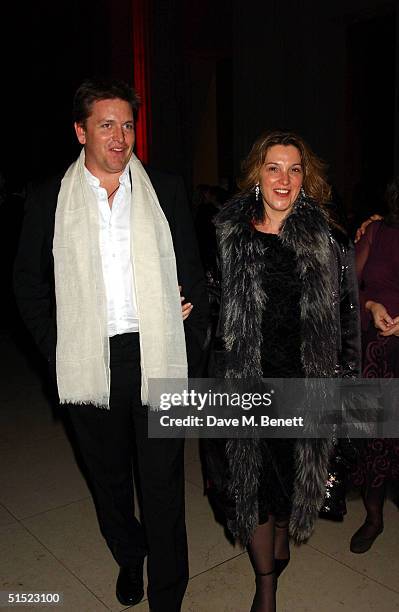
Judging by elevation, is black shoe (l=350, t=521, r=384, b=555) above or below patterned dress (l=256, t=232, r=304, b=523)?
below

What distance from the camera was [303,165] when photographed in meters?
2.16

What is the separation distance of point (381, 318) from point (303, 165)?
2.43ft

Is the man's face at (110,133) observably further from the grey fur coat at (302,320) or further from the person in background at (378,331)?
the person in background at (378,331)

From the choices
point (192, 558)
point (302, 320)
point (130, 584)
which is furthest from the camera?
point (192, 558)

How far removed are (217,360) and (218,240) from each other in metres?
0.45

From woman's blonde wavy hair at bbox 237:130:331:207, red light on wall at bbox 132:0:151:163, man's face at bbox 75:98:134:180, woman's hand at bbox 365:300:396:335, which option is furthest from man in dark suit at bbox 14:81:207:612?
red light on wall at bbox 132:0:151:163

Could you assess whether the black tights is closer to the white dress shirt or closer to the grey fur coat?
the grey fur coat

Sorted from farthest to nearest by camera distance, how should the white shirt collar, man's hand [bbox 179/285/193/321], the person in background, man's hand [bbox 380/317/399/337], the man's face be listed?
the person in background < man's hand [bbox 380/317/399/337] < man's hand [bbox 179/285/193/321] < the white shirt collar < the man's face

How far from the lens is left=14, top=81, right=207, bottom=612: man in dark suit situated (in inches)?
78.6

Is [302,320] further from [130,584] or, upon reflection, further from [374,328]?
[130,584]

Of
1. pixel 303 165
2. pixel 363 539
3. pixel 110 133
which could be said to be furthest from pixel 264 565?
pixel 110 133

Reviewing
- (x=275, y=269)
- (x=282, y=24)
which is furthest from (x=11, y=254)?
(x=275, y=269)

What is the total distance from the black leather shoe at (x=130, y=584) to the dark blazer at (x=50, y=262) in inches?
33.9

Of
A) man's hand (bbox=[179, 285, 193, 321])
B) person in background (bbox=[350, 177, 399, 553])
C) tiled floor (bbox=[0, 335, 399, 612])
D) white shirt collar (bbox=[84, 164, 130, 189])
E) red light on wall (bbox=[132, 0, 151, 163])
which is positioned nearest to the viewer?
white shirt collar (bbox=[84, 164, 130, 189])
